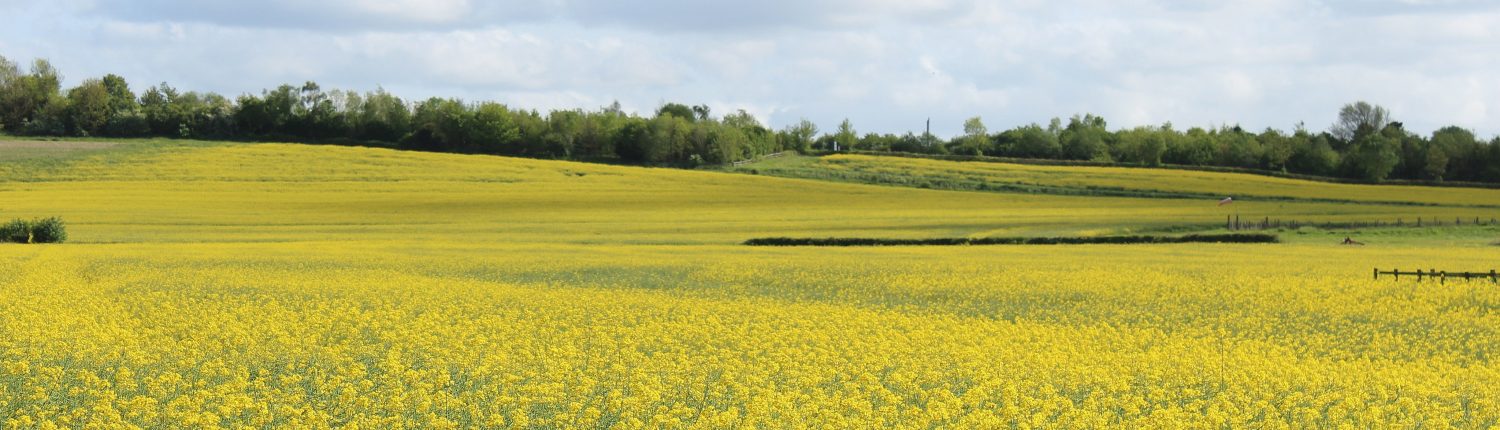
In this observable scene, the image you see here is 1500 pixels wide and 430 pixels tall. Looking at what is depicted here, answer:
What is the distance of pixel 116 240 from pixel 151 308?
26.3 metres

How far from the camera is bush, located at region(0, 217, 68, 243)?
43.0 metres

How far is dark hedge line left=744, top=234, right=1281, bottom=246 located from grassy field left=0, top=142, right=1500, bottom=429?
1909 millimetres

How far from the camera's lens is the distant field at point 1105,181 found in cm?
7862

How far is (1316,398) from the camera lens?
13.6 metres

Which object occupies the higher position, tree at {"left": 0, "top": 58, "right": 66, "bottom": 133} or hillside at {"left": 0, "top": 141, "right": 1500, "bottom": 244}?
tree at {"left": 0, "top": 58, "right": 66, "bottom": 133}

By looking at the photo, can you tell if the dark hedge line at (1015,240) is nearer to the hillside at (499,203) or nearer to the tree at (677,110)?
the hillside at (499,203)

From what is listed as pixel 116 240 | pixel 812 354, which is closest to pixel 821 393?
pixel 812 354

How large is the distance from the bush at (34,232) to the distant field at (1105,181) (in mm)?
50626

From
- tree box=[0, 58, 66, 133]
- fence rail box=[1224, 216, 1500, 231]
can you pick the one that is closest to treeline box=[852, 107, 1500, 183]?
fence rail box=[1224, 216, 1500, 231]

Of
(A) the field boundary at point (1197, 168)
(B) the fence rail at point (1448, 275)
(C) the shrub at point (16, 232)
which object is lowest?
(C) the shrub at point (16, 232)

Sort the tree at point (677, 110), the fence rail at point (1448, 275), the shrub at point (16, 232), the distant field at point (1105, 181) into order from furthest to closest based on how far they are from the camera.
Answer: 1. the tree at point (677, 110)
2. the distant field at point (1105, 181)
3. the shrub at point (16, 232)
4. the fence rail at point (1448, 275)

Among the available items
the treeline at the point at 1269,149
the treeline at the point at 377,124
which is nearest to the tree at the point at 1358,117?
the treeline at the point at 1269,149

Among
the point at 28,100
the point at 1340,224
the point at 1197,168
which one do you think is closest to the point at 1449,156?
the point at 1197,168

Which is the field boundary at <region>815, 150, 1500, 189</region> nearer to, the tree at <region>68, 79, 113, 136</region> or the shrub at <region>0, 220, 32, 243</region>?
the tree at <region>68, 79, 113, 136</region>
